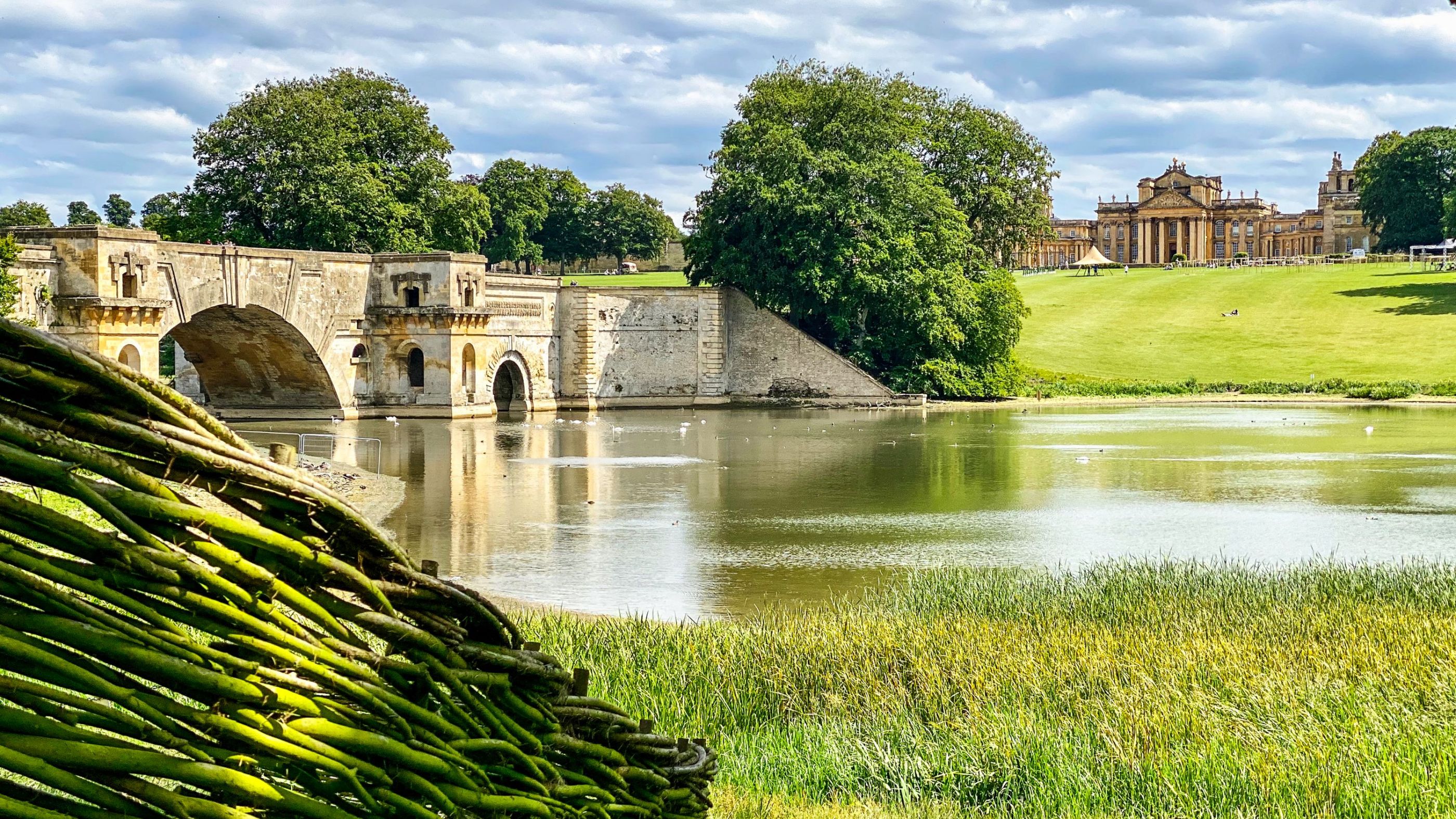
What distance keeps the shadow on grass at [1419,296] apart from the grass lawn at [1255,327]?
0.09 meters

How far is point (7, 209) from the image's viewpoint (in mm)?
60406

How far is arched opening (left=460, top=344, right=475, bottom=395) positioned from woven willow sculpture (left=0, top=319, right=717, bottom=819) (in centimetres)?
4051

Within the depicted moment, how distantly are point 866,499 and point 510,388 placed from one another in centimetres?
2539

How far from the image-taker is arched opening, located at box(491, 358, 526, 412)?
46750mm

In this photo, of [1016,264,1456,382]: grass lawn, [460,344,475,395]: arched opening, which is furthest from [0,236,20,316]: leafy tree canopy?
[1016,264,1456,382]: grass lawn

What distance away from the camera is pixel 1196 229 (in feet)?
399

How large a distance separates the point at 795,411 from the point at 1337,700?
1560 inches

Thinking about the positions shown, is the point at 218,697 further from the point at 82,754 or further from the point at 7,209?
the point at 7,209

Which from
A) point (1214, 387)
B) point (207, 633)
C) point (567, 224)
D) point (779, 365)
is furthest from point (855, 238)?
point (207, 633)

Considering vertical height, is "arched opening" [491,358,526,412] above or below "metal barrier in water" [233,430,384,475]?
above

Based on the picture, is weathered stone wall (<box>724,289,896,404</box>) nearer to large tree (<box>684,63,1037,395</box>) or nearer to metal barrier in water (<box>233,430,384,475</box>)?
large tree (<box>684,63,1037,395</box>)

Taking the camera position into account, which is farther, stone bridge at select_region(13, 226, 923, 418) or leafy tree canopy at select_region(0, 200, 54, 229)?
leafy tree canopy at select_region(0, 200, 54, 229)

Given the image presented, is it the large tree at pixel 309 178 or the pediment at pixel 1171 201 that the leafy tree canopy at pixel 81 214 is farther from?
the pediment at pixel 1171 201

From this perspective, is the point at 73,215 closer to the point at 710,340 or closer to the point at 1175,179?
the point at 710,340
